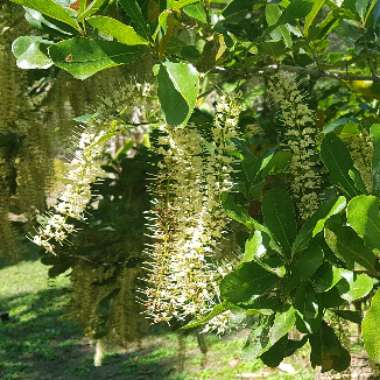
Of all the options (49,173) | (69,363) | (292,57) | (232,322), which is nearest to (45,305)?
(69,363)

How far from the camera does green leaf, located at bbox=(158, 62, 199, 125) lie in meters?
1.07

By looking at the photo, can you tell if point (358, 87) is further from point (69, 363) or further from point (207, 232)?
point (69, 363)

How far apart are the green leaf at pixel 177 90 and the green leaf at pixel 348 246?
0.95 feet

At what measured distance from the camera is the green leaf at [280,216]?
1.15 m

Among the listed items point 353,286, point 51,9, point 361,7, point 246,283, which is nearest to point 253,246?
point 246,283

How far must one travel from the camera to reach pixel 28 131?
210 cm

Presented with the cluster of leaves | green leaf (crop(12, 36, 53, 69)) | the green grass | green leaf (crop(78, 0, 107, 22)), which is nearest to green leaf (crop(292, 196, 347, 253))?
the cluster of leaves

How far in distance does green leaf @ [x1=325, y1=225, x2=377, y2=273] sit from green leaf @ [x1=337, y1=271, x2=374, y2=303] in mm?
25

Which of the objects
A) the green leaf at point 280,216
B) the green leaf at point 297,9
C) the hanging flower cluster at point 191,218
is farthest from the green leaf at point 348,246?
the green leaf at point 297,9

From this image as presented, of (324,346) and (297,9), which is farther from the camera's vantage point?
(324,346)

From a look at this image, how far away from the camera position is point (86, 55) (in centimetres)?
114

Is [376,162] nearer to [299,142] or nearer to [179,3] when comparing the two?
[299,142]

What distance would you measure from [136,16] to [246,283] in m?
0.49

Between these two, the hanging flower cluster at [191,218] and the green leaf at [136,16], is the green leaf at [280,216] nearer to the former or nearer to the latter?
the hanging flower cluster at [191,218]
